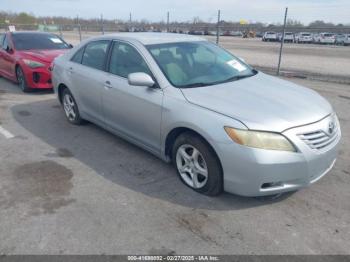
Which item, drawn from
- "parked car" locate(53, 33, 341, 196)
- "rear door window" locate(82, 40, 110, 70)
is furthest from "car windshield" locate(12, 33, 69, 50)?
"parked car" locate(53, 33, 341, 196)

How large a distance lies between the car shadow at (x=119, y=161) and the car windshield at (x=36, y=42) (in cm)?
284

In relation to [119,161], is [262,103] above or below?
above

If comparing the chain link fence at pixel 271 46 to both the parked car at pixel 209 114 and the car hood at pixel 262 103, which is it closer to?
the car hood at pixel 262 103

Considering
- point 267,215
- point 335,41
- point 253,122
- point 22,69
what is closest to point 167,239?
point 267,215

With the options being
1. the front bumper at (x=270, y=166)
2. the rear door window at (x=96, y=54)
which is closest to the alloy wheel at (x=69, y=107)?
the rear door window at (x=96, y=54)

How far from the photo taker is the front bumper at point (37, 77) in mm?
7535

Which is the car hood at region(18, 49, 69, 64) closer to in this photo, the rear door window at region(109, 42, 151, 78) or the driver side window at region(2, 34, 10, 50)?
the driver side window at region(2, 34, 10, 50)

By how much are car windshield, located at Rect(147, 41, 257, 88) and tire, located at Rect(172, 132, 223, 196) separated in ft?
2.22

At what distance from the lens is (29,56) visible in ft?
25.2

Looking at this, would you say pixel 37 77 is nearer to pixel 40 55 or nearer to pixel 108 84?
pixel 40 55

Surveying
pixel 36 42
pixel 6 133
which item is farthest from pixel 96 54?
pixel 36 42

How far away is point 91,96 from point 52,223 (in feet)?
7.45

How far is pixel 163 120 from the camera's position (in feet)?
11.6

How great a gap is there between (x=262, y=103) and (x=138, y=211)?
163 cm
